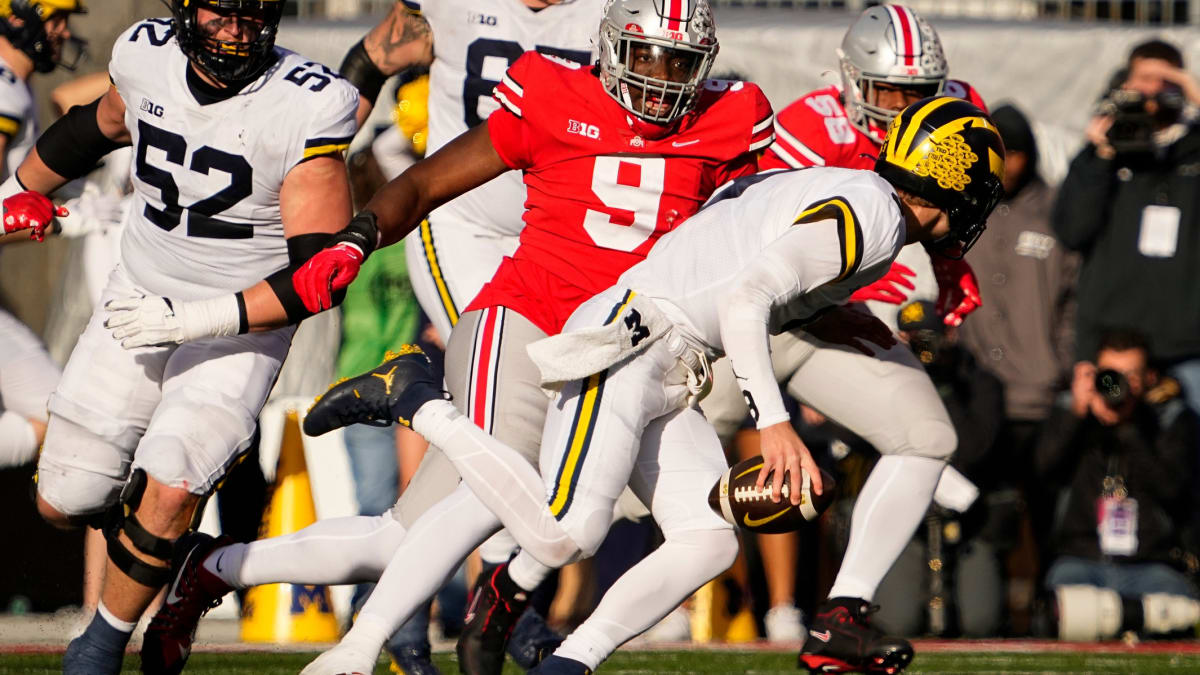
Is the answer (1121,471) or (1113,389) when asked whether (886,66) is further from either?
(1121,471)

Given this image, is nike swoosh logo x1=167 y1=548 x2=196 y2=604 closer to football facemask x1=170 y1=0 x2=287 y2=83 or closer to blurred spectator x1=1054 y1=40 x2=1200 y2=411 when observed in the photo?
football facemask x1=170 y1=0 x2=287 y2=83

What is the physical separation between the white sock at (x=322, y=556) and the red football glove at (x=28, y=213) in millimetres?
1018

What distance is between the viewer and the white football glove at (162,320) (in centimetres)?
448

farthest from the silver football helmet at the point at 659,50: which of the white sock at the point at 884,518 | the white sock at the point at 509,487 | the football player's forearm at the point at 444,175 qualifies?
the white sock at the point at 884,518

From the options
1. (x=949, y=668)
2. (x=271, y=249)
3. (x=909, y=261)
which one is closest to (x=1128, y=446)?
(x=909, y=261)

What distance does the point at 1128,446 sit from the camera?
7594 millimetres

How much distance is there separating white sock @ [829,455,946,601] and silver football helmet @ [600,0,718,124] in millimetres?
1194

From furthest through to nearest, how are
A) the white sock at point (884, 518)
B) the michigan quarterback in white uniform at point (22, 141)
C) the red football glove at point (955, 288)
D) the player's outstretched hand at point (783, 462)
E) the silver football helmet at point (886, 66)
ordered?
the michigan quarterback in white uniform at point (22, 141)
the silver football helmet at point (886, 66)
the red football glove at point (955, 288)
the white sock at point (884, 518)
the player's outstretched hand at point (783, 462)

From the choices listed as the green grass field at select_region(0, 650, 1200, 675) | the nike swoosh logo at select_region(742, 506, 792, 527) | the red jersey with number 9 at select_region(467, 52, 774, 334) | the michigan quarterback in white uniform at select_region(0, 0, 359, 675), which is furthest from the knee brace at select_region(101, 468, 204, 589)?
the nike swoosh logo at select_region(742, 506, 792, 527)

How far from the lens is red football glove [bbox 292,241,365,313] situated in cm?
440

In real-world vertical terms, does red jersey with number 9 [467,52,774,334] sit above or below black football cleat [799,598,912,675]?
above

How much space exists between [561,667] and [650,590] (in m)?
0.29

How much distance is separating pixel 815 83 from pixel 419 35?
3144 millimetres

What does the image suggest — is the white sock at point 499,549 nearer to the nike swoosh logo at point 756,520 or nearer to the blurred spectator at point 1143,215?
the nike swoosh logo at point 756,520
